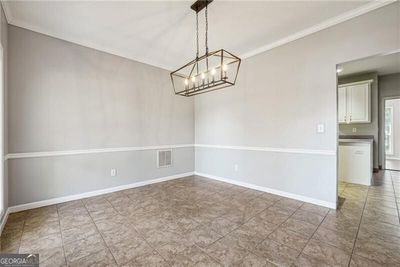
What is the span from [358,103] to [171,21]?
4996 millimetres

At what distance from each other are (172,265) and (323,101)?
297 cm

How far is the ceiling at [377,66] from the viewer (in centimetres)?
388

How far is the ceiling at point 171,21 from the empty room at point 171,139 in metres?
0.02

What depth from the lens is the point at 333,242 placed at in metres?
1.92

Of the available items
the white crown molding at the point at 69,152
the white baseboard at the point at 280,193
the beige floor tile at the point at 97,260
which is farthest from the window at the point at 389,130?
the beige floor tile at the point at 97,260

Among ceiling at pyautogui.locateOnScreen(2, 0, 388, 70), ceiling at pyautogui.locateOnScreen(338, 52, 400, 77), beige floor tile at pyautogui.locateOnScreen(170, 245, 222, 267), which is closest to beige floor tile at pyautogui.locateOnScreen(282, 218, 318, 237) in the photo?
beige floor tile at pyautogui.locateOnScreen(170, 245, 222, 267)

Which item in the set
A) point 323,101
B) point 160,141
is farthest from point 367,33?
point 160,141

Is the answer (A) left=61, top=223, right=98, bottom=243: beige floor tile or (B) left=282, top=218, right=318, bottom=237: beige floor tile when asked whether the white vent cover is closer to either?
(A) left=61, top=223, right=98, bottom=243: beige floor tile

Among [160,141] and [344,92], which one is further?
[344,92]

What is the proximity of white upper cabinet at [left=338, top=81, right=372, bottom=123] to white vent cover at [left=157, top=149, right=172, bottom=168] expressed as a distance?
15.4ft

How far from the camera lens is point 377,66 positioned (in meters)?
4.32

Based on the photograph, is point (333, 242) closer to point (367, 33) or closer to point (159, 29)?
point (367, 33)

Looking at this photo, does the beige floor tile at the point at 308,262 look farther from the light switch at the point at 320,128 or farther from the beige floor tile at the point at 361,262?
the light switch at the point at 320,128

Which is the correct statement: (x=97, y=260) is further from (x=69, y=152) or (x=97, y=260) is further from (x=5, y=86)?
(x=5, y=86)
